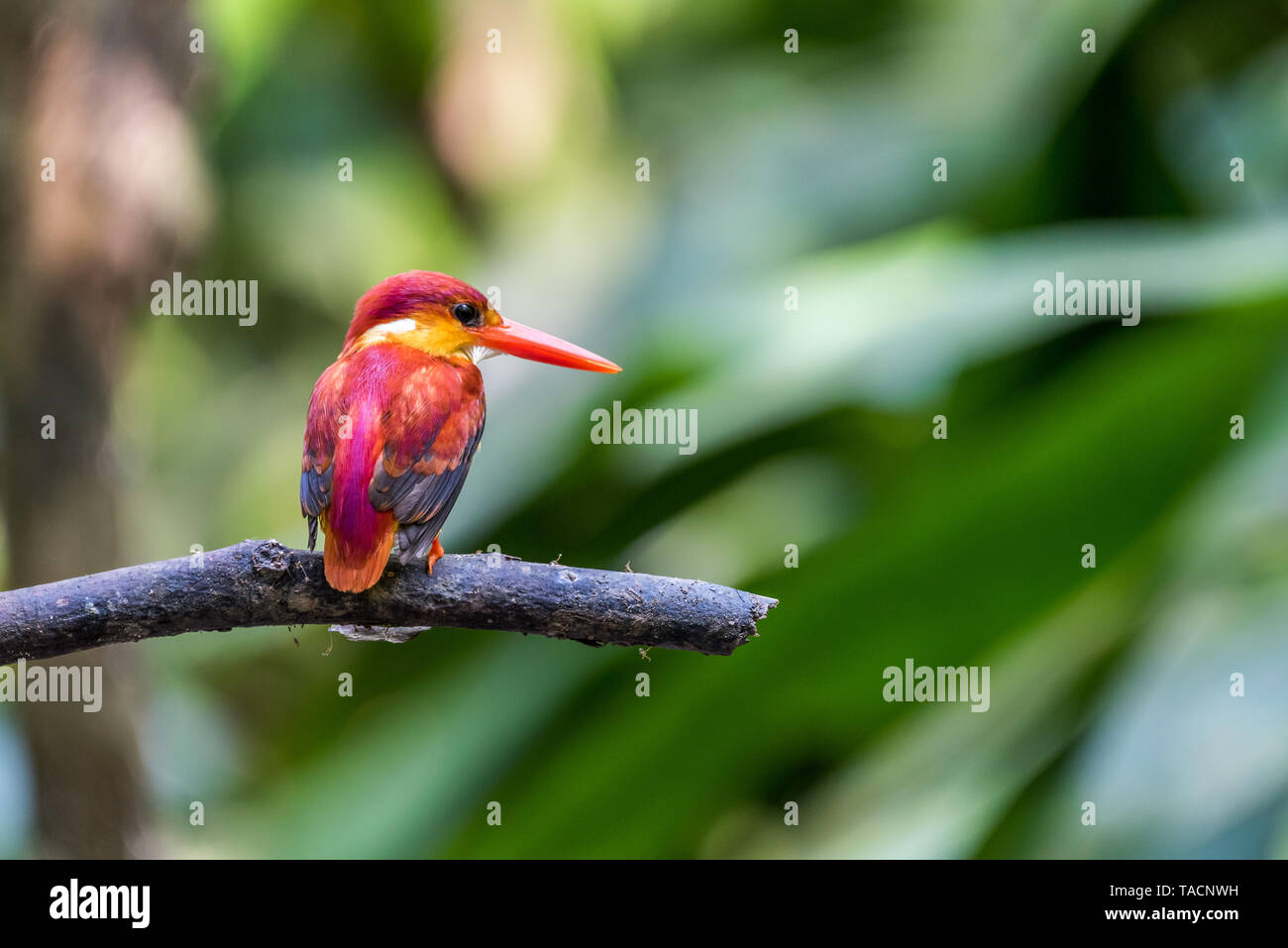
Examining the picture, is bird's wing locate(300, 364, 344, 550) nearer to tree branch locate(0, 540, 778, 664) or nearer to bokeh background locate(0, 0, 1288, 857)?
tree branch locate(0, 540, 778, 664)

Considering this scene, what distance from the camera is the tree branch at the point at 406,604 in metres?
0.58

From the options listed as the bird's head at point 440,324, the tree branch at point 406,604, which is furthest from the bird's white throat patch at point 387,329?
the tree branch at point 406,604

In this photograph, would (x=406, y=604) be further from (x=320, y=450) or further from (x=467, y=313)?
(x=467, y=313)

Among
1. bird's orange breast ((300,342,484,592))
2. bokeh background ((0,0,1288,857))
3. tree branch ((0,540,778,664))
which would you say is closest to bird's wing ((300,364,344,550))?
bird's orange breast ((300,342,484,592))

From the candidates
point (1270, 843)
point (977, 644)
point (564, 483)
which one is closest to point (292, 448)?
point (564, 483)

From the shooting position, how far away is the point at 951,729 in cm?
193

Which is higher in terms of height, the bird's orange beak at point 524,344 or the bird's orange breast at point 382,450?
the bird's orange beak at point 524,344

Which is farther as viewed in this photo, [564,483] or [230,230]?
[230,230]

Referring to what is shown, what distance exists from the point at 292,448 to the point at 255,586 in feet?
12.2

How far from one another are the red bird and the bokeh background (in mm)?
628

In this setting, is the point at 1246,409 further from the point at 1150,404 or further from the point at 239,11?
the point at 239,11

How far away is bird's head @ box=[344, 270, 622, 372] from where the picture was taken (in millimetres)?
838

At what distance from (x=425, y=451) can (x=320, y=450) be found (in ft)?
0.23

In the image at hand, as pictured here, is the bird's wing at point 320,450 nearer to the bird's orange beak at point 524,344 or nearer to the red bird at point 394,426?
the red bird at point 394,426
